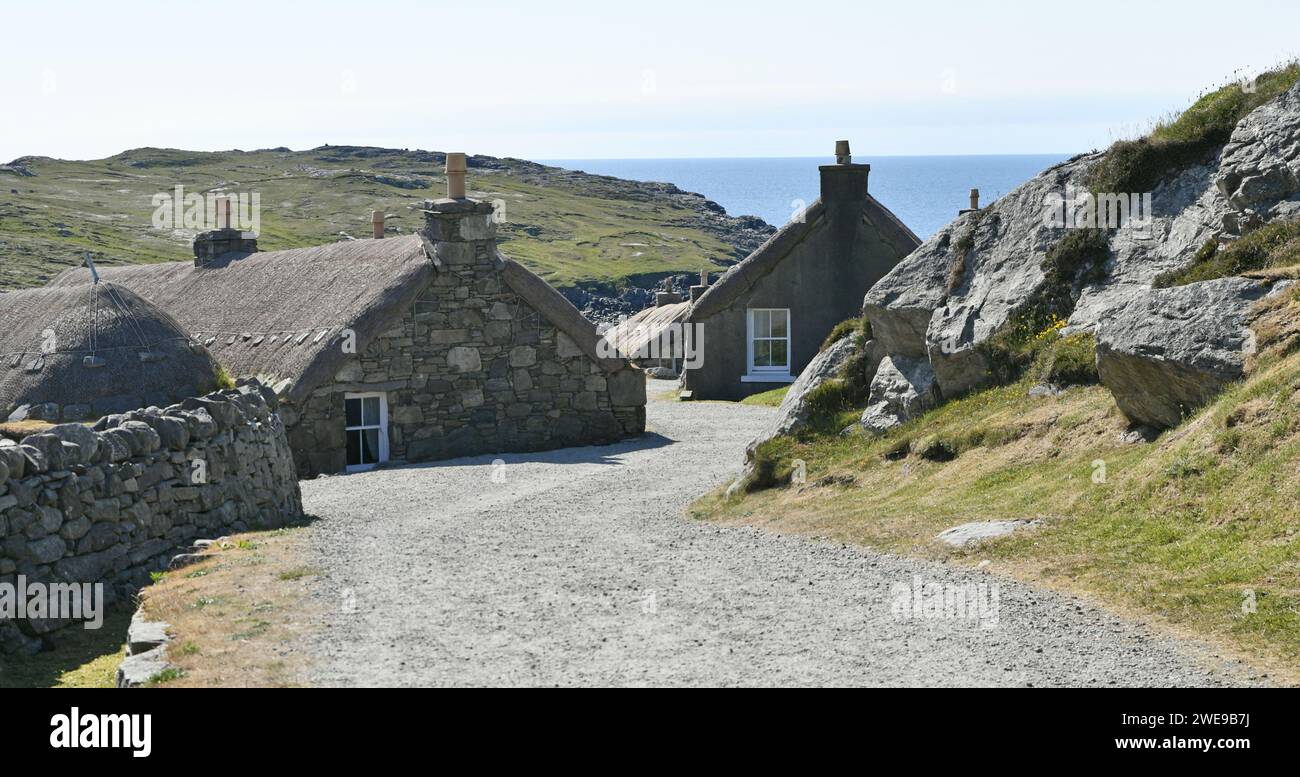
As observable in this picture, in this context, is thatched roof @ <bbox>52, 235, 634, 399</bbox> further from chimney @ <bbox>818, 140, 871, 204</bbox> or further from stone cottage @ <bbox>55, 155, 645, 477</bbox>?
chimney @ <bbox>818, 140, 871, 204</bbox>

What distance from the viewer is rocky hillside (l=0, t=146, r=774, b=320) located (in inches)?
4023

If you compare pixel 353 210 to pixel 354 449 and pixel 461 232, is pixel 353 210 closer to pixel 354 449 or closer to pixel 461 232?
pixel 461 232

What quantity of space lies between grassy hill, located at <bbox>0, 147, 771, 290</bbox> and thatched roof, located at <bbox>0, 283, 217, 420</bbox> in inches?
2328

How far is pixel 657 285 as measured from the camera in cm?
10956

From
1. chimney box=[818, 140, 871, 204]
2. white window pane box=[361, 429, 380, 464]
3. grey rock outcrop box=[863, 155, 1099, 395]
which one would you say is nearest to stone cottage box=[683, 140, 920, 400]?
chimney box=[818, 140, 871, 204]

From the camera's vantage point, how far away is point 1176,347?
13.2 meters

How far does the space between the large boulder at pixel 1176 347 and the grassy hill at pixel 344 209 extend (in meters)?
71.0

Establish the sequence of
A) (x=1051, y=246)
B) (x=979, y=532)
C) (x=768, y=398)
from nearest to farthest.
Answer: (x=979, y=532), (x=1051, y=246), (x=768, y=398)

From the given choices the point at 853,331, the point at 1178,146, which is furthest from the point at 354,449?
the point at 1178,146

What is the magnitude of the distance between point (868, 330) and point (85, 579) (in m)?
10.7

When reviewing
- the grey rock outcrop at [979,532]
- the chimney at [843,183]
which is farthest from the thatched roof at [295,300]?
the grey rock outcrop at [979,532]

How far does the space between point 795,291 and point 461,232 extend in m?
11.0

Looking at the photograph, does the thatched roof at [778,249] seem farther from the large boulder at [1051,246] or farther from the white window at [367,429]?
the large boulder at [1051,246]

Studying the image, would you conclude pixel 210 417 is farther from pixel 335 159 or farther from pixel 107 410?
pixel 335 159
